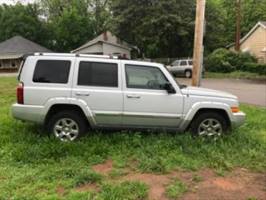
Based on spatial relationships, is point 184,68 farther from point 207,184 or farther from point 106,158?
point 207,184

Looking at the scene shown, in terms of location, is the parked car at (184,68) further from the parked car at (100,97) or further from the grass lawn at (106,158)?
the parked car at (100,97)

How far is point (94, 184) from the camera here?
523 centimetres


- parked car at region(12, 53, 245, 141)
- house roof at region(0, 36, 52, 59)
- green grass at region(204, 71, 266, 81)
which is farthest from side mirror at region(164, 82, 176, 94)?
house roof at region(0, 36, 52, 59)

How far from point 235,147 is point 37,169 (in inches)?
141

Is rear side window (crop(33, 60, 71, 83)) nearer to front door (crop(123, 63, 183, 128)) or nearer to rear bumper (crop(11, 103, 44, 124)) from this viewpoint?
rear bumper (crop(11, 103, 44, 124))

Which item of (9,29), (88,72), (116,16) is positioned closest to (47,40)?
(9,29)

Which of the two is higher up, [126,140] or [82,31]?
[82,31]

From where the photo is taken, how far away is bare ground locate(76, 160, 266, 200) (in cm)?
495

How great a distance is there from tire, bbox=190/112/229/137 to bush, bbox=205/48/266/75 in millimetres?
29208

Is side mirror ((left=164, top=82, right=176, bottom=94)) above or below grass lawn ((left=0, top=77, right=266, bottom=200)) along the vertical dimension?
above

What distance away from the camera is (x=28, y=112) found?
7.12 meters

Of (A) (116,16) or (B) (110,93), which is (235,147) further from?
(A) (116,16)

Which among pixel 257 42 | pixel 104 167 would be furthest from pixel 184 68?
pixel 104 167

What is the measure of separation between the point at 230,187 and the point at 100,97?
2990mm
